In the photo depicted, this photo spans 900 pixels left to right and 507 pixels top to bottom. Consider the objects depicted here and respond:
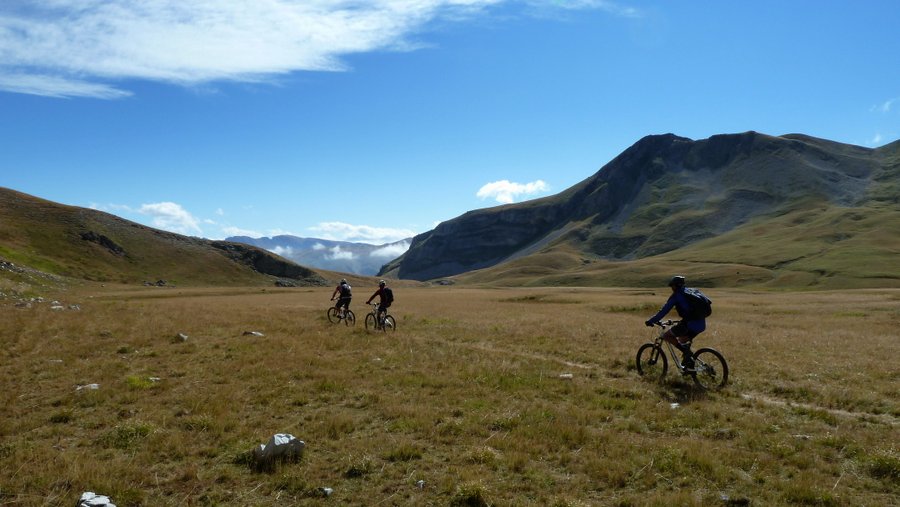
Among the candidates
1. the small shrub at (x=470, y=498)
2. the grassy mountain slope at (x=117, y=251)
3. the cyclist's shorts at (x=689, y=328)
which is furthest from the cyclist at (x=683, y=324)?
the grassy mountain slope at (x=117, y=251)

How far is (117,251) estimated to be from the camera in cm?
13775

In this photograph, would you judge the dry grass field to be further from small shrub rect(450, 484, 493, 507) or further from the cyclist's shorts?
the cyclist's shorts

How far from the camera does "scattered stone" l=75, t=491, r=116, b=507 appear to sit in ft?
23.8

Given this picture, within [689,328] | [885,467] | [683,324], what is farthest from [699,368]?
[885,467]

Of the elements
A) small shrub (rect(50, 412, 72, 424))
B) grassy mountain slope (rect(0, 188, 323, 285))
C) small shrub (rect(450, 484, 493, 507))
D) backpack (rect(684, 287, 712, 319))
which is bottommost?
small shrub (rect(450, 484, 493, 507))

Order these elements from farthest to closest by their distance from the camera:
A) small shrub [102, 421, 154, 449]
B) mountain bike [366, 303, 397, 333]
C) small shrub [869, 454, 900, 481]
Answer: mountain bike [366, 303, 397, 333] → small shrub [102, 421, 154, 449] → small shrub [869, 454, 900, 481]

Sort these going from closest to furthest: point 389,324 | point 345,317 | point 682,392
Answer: point 682,392 → point 389,324 → point 345,317

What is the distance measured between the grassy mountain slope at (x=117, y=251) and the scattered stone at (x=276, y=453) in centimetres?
11313

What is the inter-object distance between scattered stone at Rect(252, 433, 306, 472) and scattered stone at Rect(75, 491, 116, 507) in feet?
6.93

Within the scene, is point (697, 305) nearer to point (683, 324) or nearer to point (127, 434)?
point (683, 324)

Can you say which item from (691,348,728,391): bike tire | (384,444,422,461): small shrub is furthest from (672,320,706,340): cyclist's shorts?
(384,444,422,461): small shrub

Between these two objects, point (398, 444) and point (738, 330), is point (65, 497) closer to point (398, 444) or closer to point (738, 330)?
point (398, 444)

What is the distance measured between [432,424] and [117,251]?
506 ft

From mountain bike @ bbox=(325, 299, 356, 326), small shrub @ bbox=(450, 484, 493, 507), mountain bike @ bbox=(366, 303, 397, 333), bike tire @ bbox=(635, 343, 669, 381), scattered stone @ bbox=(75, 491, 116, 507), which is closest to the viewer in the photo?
scattered stone @ bbox=(75, 491, 116, 507)
